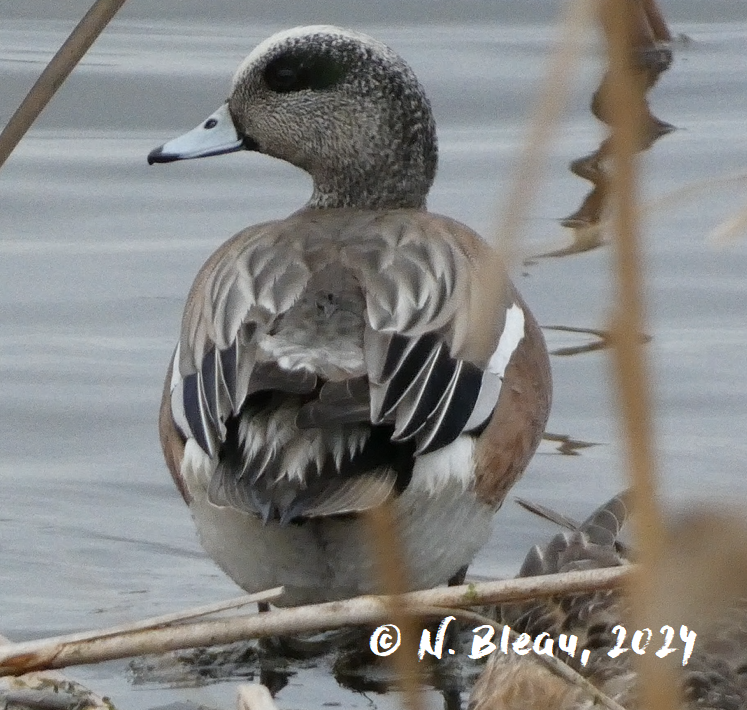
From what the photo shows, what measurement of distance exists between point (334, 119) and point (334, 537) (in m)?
1.90

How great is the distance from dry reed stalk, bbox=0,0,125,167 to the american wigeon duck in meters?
1.26

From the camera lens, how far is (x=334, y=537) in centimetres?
339

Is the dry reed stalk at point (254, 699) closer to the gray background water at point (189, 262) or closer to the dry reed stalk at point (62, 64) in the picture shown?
the gray background water at point (189, 262)

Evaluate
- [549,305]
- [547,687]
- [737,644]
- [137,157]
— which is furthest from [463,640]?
[137,157]

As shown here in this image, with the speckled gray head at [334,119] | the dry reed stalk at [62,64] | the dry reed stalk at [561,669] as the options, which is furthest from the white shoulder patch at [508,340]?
the dry reed stalk at [62,64]

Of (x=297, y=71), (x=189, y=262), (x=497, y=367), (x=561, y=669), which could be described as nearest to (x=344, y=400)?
(x=497, y=367)

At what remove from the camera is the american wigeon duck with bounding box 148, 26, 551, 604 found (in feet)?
10.5

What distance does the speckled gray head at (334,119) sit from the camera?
4918 millimetres

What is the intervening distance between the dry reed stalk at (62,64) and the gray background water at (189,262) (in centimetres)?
63

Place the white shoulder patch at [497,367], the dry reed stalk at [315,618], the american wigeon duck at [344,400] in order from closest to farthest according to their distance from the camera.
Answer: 1. the dry reed stalk at [315,618]
2. the american wigeon duck at [344,400]
3. the white shoulder patch at [497,367]

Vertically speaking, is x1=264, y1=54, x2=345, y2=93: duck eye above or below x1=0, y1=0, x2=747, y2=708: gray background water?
above

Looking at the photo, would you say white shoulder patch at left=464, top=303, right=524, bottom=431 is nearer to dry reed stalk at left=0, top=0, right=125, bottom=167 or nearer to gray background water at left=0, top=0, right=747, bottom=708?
gray background water at left=0, top=0, right=747, bottom=708

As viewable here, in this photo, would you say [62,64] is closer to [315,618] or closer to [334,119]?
[315,618]

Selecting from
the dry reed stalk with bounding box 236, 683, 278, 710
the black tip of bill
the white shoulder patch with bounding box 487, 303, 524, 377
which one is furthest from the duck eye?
the dry reed stalk with bounding box 236, 683, 278, 710
